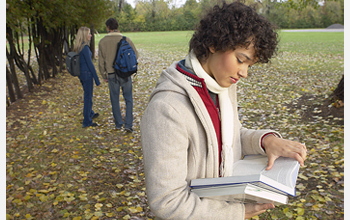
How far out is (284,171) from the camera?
140 cm

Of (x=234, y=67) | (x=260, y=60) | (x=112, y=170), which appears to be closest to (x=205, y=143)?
(x=234, y=67)

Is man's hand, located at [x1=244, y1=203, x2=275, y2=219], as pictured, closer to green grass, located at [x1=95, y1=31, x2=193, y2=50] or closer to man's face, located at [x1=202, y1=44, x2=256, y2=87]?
man's face, located at [x1=202, y1=44, x2=256, y2=87]

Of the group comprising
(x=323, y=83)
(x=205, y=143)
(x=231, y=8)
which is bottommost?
(x=323, y=83)

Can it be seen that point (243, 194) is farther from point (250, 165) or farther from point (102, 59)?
point (102, 59)

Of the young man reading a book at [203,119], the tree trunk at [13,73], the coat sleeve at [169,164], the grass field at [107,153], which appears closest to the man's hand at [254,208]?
the young man reading a book at [203,119]

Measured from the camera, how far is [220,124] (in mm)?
1482

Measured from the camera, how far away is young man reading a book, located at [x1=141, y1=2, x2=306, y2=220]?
48.5 inches

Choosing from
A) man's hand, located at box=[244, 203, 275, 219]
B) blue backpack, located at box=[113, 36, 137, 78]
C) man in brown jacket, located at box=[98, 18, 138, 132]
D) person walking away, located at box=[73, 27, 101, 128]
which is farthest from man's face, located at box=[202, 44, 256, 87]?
person walking away, located at box=[73, 27, 101, 128]

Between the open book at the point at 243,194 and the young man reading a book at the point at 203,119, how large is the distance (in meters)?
0.04

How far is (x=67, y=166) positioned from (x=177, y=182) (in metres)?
4.08

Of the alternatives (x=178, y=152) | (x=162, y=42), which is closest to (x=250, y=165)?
(x=178, y=152)

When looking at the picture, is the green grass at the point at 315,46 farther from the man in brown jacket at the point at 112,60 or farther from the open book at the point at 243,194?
the open book at the point at 243,194

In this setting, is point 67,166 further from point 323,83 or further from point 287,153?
point 323,83

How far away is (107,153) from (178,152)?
14.2 feet
